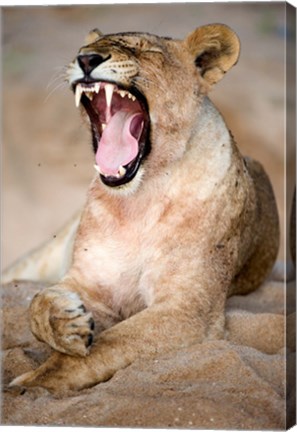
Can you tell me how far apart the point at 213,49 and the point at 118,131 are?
0.39m

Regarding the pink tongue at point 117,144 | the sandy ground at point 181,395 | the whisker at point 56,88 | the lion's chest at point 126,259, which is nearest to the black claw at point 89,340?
the sandy ground at point 181,395

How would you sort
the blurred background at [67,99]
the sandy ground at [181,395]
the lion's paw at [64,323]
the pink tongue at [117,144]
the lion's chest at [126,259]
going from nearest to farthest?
1. the sandy ground at [181,395]
2. the lion's paw at [64,323]
3. the pink tongue at [117,144]
4. the blurred background at [67,99]
5. the lion's chest at [126,259]

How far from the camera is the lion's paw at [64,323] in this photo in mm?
3955

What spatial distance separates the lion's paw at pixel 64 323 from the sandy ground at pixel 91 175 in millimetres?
121

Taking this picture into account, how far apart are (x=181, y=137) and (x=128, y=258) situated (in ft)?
1.27

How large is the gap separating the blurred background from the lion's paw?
0.50m

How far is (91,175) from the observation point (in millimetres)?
4684

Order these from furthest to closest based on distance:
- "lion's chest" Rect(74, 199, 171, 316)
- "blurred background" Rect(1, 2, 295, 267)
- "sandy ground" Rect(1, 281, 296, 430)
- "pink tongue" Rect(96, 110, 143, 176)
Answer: "lion's chest" Rect(74, 199, 171, 316)
"blurred background" Rect(1, 2, 295, 267)
"pink tongue" Rect(96, 110, 143, 176)
"sandy ground" Rect(1, 281, 296, 430)

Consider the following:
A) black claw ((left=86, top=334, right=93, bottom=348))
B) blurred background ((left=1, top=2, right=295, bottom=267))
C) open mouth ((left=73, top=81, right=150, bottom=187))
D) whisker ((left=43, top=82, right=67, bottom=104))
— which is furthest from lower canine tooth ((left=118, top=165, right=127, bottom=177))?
black claw ((left=86, top=334, right=93, bottom=348))

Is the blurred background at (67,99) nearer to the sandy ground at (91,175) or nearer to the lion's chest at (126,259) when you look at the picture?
the sandy ground at (91,175)

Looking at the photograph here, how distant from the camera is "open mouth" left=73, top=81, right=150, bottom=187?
407cm

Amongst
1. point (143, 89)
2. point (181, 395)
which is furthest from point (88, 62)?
point (181, 395)

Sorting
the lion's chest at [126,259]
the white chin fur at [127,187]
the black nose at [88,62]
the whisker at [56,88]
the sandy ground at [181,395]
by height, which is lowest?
the sandy ground at [181,395]

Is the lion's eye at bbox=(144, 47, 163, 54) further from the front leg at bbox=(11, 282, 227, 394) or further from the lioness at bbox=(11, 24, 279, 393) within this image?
the front leg at bbox=(11, 282, 227, 394)
